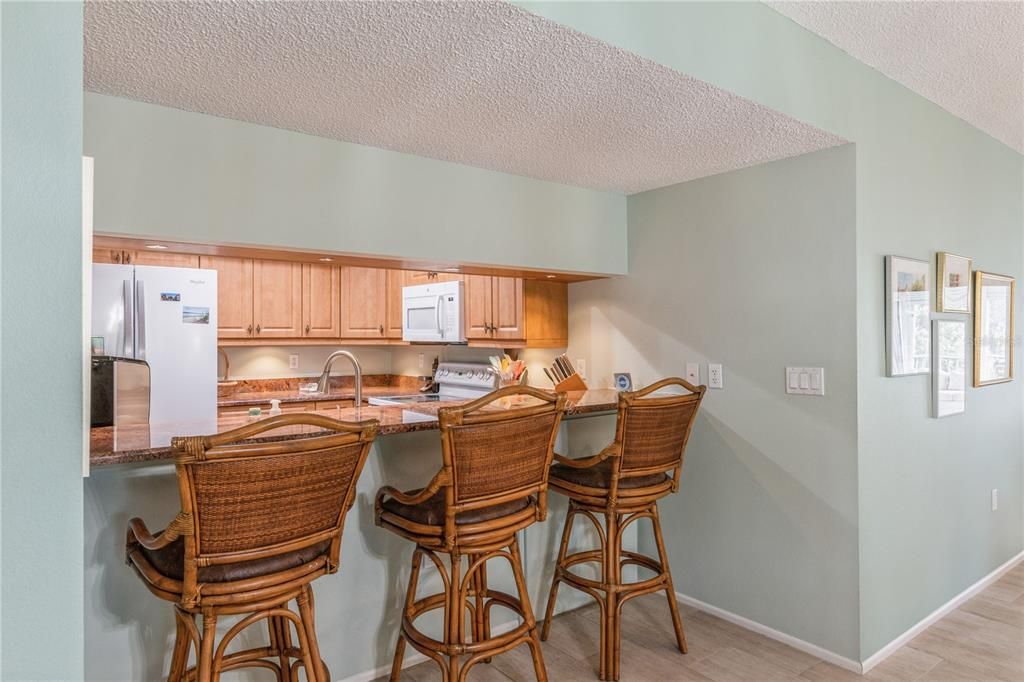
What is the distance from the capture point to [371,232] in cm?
253

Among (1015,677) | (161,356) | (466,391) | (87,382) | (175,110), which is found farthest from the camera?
(466,391)

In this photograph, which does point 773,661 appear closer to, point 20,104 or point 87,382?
point 87,382

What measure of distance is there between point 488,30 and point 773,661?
2555 millimetres

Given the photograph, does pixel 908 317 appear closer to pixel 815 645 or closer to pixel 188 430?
pixel 815 645

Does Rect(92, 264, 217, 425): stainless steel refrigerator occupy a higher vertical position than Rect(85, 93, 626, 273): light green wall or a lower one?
lower

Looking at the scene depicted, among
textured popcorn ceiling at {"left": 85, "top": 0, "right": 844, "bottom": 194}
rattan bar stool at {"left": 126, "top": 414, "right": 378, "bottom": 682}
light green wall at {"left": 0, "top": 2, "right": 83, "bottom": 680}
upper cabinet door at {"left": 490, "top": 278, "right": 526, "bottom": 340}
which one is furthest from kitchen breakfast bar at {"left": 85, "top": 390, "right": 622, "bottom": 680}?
textured popcorn ceiling at {"left": 85, "top": 0, "right": 844, "bottom": 194}

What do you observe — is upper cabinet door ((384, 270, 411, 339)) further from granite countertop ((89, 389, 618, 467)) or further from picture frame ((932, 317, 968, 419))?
picture frame ((932, 317, 968, 419))

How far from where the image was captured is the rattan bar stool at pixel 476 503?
186 cm

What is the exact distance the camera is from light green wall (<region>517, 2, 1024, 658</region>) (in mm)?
1981

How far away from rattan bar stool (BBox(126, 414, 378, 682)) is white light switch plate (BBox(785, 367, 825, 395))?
75.0 inches

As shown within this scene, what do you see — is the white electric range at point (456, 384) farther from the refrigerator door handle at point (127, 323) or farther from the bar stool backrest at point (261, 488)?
the bar stool backrest at point (261, 488)

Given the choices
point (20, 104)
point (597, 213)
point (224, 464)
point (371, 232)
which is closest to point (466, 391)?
point (597, 213)

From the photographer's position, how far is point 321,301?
4.99 m

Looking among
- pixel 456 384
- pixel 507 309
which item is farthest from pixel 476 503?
pixel 456 384
